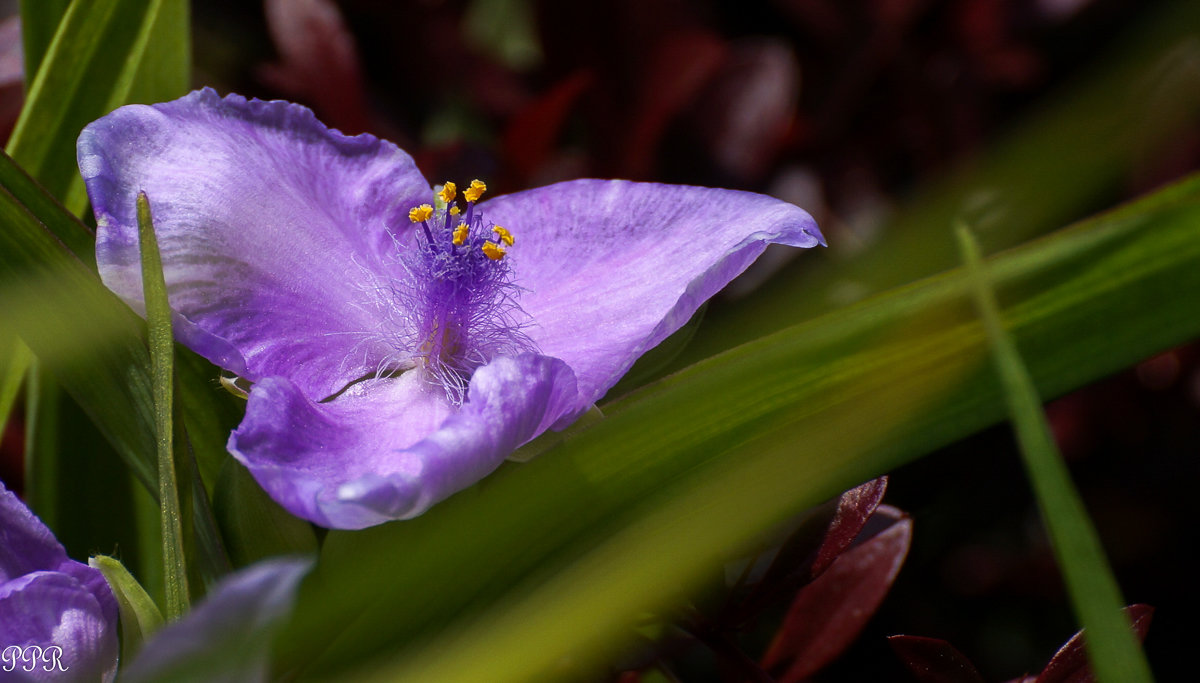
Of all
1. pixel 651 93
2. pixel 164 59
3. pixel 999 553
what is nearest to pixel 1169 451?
pixel 999 553

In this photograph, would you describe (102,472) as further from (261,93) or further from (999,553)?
(999,553)

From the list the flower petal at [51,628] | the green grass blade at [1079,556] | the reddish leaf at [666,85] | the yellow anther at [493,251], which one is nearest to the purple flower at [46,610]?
the flower petal at [51,628]

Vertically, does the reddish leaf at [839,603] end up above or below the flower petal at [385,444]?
above

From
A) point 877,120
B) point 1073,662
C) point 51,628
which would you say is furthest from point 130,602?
point 877,120

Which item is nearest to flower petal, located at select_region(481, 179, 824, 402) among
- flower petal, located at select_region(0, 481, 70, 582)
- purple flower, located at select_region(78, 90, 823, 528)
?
purple flower, located at select_region(78, 90, 823, 528)

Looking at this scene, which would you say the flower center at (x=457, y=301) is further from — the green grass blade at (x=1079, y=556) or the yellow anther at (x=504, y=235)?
the green grass blade at (x=1079, y=556)

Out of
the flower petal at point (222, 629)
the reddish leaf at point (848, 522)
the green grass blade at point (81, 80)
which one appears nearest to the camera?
the flower petal at point (222, 629)
